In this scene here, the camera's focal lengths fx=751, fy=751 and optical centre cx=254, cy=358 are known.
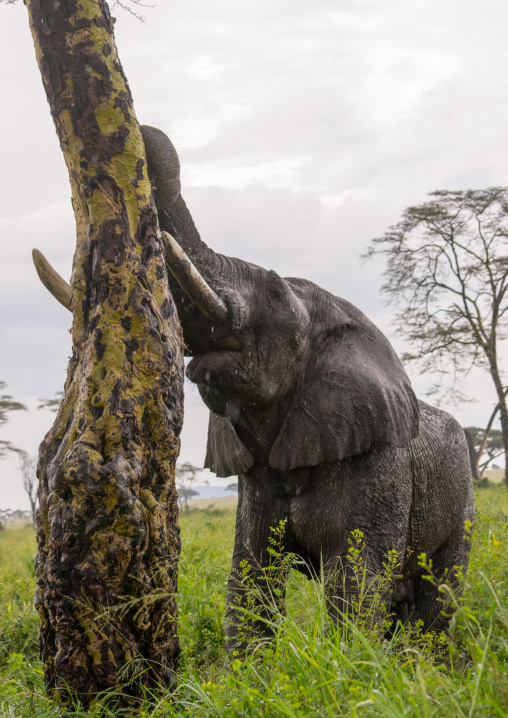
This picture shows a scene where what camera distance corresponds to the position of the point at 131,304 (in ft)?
10.8

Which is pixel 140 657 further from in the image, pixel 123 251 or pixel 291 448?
pixel 123 251

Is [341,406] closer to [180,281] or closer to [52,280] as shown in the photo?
[180,281]

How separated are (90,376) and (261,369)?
3.34ft

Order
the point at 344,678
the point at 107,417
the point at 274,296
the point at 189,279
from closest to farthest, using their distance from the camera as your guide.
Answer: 1. the point at 344,678
2. the point at 107,417
3. the point at 189,279
4. the point at 274,296

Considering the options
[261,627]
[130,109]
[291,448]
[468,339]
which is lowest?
[261,627]

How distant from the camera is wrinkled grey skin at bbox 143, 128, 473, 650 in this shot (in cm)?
383

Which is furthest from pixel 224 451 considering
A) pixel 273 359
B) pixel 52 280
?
pixel 52 280

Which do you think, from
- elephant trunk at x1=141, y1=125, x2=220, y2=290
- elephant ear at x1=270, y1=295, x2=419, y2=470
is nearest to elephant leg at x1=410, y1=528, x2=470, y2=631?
elephant ear at x1=270, y1=295, x2=419, y2=470

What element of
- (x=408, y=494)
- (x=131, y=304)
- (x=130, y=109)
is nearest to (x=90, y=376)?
(x=131, y=304)

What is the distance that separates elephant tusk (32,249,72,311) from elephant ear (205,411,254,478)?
1.20m

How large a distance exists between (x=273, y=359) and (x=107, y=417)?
111 centimetres

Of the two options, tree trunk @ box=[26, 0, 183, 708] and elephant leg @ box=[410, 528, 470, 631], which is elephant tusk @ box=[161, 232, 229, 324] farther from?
elephant leg @ box=[410, 528, 470, 631]

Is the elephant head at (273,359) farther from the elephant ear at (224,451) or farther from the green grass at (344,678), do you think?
the green grass at (344,678)

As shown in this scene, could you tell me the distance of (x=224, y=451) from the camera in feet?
14.6
